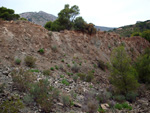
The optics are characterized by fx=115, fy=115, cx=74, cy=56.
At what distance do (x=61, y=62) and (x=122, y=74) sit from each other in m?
6.49

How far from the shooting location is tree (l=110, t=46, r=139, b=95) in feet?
31.9

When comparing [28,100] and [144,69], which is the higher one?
[28,100]

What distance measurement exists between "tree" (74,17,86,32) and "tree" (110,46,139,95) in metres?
10.4

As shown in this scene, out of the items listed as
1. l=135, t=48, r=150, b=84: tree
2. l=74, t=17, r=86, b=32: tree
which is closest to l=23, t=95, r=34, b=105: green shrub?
l=135, t=48, r=150, b=84: tree

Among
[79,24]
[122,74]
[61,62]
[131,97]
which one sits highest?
[79,24]

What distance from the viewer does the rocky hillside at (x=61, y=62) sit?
18.0 ft

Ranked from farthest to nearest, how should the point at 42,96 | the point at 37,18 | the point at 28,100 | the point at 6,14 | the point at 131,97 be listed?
1. the point at 37,18
2. the point at 6,14
3. the point at 131,97
4. the point at 42,96
5. the point at 28,100

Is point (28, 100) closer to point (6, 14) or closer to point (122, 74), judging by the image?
point (122, 74)

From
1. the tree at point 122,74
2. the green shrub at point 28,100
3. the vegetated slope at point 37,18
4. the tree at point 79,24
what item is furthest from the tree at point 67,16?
the vegetated slope at point 37,18

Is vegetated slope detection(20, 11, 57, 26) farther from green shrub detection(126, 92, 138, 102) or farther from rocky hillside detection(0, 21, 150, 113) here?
green shrub detection(126, 92, 138, 102)

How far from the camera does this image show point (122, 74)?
10.0 metres

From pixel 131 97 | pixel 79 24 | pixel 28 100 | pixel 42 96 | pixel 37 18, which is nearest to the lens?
pixel 28 100

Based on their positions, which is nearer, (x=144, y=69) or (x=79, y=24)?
(x=144, y=69)

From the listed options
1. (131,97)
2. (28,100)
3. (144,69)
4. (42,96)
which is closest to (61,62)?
(131,97)
